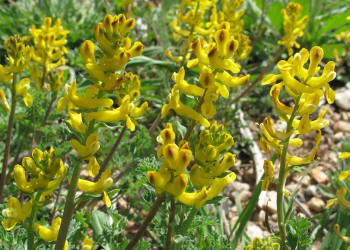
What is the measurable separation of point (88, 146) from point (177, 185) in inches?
17.4

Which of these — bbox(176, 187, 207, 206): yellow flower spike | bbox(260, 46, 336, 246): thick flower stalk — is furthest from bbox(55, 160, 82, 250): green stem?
bbox(260, 46, 336, 246): thick flower stalk

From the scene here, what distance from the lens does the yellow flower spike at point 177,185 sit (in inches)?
63.5

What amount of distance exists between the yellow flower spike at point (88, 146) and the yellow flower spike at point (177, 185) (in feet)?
1.20

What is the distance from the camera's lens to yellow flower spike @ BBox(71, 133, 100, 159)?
170 centimetres

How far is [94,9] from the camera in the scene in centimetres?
684

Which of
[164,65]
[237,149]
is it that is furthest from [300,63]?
[164,65]

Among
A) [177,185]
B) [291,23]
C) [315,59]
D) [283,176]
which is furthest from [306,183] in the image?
[177,185]

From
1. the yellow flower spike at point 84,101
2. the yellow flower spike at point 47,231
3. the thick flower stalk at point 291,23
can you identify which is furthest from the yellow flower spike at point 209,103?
the thick flower stalk at point 291,23

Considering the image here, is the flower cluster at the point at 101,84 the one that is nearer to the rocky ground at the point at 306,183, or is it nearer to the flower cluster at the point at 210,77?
the flower cluster at the point at 210,77

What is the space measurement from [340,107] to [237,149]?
168 centimetres

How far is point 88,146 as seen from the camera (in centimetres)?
171

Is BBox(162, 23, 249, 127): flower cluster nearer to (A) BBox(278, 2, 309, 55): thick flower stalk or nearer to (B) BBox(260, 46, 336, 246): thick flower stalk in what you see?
(B) BBox(260, 46, 336, 246): thick flower stalk

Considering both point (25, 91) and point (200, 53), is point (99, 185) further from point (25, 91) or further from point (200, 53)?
point (25, 91)

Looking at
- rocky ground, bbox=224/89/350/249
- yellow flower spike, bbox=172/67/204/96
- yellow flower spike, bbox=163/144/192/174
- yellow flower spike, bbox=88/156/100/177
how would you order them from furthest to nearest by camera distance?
rocky ground, bbox=224/89/350/249 < yellow flower spike, bbox=172/67/204/96 < yellow flower spike, bbox=88/156/100/177 < yellow flower spike, bbox=163/144/192/174
